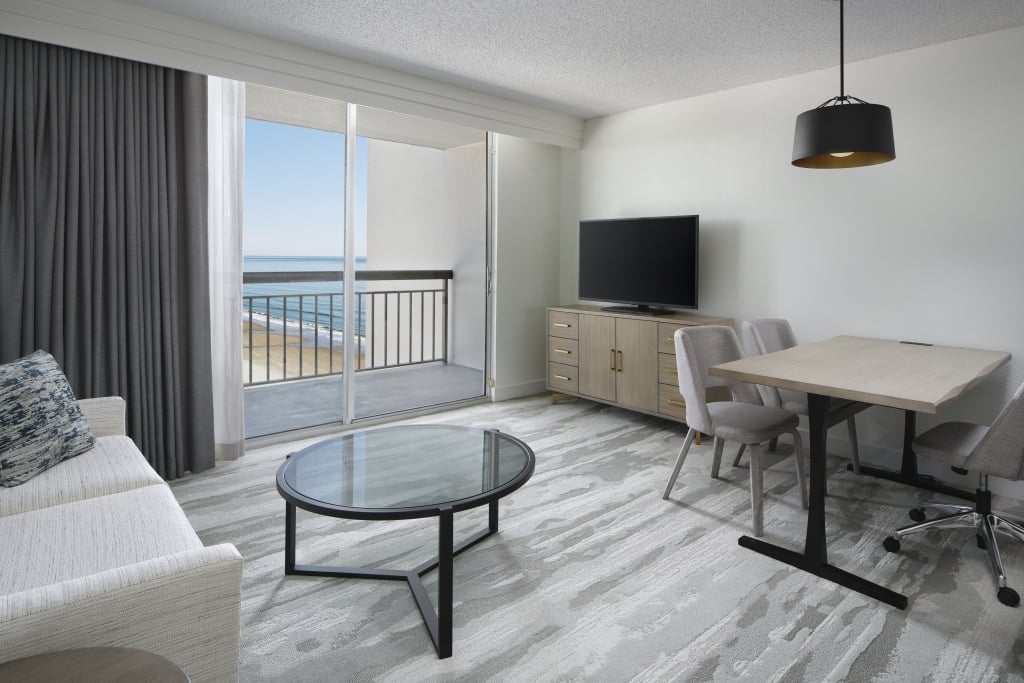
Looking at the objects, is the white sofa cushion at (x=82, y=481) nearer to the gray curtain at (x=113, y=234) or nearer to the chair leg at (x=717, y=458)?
the gray curtain at (x=113, y=234)

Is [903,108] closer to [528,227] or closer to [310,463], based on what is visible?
[528,227]

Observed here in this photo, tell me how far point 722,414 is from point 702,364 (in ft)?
0.96

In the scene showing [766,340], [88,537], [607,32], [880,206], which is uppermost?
[607,32]

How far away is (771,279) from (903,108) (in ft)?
4.00

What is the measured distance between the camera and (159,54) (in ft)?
10.0

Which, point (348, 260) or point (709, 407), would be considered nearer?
point (709, 407)

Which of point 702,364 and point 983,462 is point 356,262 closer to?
point 702,364

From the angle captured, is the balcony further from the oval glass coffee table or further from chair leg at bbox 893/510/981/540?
chair leg at bbox 893/510/981/540

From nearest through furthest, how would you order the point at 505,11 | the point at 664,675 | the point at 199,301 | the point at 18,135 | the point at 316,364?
1. the point at 664,675
2. the point at 18,135
3. the point at 505,11
4. the point at 199,301
5. the point at 316,364

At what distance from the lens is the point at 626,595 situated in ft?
7.16

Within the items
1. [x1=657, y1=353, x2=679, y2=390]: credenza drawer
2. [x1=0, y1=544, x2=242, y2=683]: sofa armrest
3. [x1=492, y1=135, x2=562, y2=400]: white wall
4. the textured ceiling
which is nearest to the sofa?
[x1=0, y1=544, x2=242, y2=683]: sofa armrest

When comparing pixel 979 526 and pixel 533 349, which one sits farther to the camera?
pixel 533 349

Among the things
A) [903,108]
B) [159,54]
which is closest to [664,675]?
[903,108]

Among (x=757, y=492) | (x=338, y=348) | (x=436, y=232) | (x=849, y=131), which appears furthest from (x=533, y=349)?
(x=849, y=131)
